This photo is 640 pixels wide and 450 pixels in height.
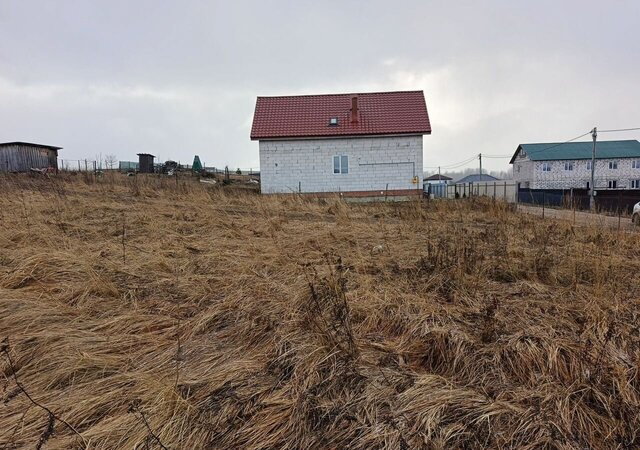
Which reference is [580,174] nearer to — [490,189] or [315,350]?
[490,189]

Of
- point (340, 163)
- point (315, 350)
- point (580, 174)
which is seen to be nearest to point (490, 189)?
point (340, 163)

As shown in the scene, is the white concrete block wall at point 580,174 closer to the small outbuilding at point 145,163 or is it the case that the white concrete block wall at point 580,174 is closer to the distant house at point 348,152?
the distant house at point 348,152

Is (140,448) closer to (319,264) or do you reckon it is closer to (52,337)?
(52,337)

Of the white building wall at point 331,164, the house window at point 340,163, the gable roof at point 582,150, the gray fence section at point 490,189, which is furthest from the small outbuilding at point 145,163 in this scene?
the gable roof at point 582,150

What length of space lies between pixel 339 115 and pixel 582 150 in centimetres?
4019

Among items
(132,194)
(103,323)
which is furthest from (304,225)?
(132,194)

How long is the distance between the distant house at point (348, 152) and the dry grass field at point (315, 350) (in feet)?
50.6

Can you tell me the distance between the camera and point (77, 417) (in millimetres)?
1601

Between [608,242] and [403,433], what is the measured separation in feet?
17.7

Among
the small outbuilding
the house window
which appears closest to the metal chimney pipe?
the house window

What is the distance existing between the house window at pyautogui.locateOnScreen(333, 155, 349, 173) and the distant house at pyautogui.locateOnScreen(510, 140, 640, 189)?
120 ft

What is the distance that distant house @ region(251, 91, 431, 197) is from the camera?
19.3m

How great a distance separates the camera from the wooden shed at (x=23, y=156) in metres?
22.6

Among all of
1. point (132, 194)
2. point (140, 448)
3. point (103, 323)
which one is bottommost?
point (140, 448)
